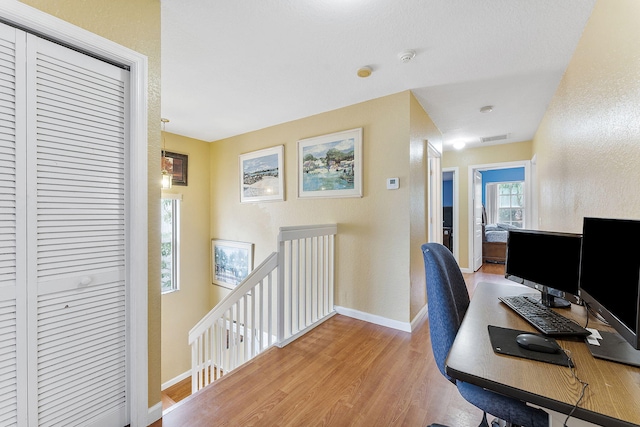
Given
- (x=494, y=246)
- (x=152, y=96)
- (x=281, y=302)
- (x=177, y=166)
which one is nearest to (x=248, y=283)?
(x=281, y=302)

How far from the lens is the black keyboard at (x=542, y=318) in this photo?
1008mm

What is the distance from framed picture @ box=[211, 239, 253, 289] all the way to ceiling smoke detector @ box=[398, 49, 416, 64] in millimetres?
3163

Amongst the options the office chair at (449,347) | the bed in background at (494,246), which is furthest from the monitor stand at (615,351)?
the bed in background at (494,246)

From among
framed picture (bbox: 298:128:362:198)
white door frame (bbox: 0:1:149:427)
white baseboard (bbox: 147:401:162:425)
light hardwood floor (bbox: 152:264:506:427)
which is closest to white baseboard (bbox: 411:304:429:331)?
light hardwood floor (bbox: 152:264:506:427)

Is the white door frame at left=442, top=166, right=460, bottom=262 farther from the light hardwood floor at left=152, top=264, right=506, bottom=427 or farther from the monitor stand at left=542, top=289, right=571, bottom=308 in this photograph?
the monitor stand at left=542, top=289, right=571, bottom=308

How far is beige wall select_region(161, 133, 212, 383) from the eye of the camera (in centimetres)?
405

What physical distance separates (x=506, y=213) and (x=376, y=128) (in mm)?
6904

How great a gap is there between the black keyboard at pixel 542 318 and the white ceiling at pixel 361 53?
1.70 meters

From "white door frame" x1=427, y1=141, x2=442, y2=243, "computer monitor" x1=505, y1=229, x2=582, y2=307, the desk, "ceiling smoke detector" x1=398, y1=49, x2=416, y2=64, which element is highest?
"ceiling smoke detector" x1=398, y1=49, x2=416, y2=64

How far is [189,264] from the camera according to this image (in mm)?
4395

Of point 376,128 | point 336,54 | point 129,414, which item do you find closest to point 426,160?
point 376,128

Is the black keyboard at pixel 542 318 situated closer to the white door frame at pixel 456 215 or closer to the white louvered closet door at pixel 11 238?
the white louvered closet door at pixel 11 238

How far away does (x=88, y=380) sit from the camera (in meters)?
1.36

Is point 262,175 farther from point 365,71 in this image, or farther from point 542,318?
point 542,318
